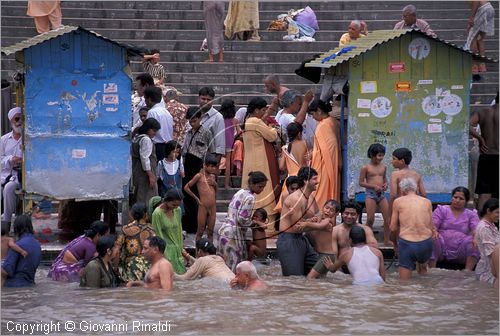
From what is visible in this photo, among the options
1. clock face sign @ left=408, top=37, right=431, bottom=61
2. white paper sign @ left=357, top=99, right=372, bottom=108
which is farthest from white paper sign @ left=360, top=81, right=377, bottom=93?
clock face sign @ left=408, top=37, right=431, bottom=61

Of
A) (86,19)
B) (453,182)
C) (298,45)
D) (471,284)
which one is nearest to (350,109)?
(453,182)

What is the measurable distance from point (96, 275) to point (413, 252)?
11.7 feet

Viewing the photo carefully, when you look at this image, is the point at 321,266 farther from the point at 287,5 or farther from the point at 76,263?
the point at 287,5

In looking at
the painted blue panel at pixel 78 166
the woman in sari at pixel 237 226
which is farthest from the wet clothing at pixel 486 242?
the painted blue panel at pixel 78 166

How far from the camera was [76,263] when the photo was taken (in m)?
14.2

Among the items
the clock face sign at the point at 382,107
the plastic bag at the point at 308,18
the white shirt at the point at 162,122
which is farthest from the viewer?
the plastic bag at the point at 308,18

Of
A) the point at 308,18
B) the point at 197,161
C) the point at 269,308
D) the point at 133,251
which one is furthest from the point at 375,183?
the point at 308,18

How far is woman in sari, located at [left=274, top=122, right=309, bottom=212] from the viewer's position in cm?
1620

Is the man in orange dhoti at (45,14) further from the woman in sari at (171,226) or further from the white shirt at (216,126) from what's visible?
the woman in sari at (171,226)

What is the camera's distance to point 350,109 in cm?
1627

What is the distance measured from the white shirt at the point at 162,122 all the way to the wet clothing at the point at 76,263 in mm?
2786

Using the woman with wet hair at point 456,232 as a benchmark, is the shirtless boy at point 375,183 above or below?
above

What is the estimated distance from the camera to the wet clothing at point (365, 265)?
1407cm

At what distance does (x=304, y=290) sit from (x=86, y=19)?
10206mm
